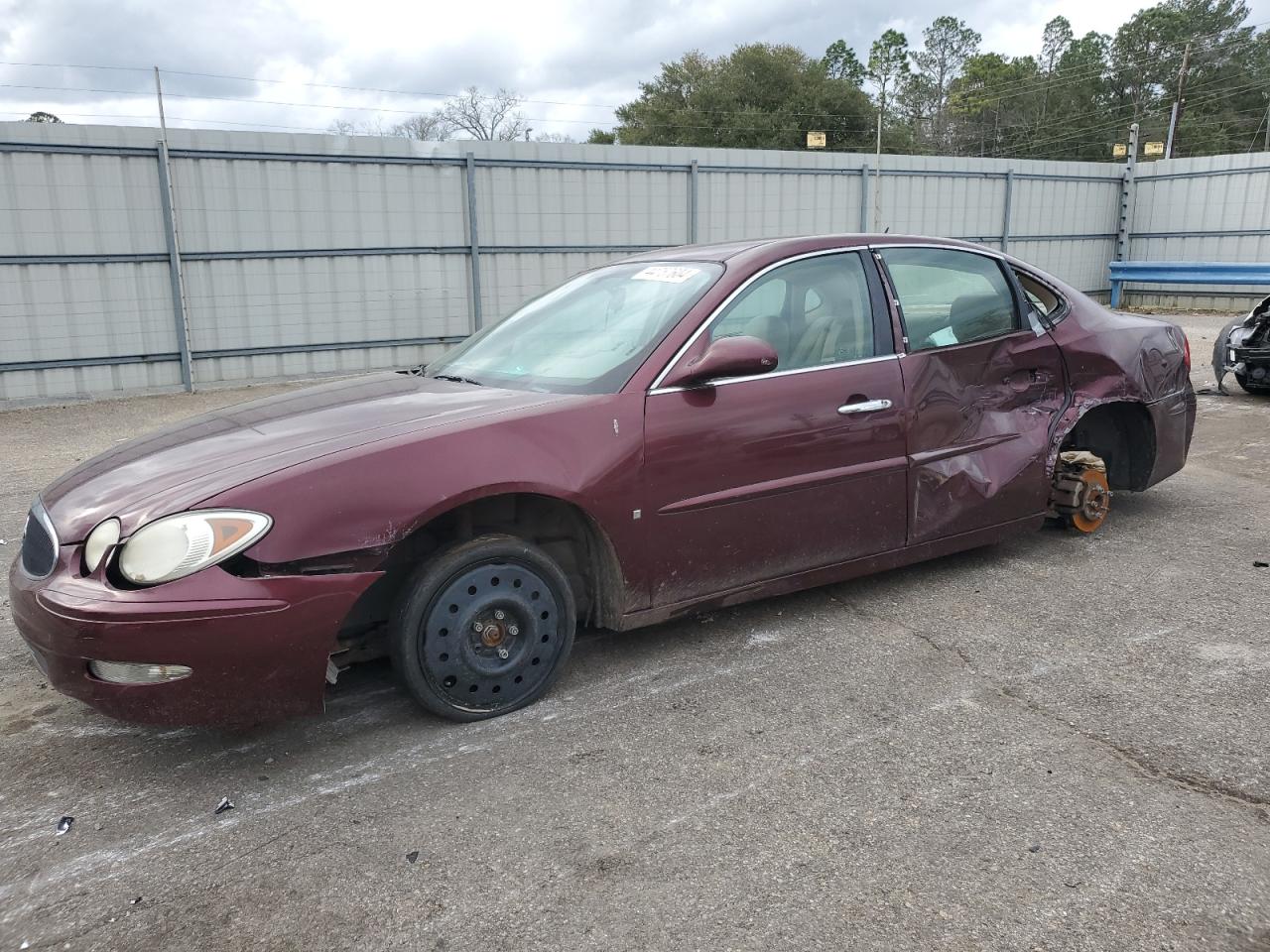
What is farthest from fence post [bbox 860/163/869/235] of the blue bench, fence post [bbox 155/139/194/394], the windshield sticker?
the windshield sticker

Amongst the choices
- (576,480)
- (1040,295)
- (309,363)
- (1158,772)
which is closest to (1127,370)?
(1040,295)

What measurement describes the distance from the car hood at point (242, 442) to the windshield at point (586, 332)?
18 cm

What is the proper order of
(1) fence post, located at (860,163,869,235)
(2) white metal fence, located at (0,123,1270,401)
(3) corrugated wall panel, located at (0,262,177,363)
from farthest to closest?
(1) fence post, located at (860,163,869,235), (2) white metal fence, located at (0,123,1270,401), (3) corrugated wall panel, located at (0,262,177,363)

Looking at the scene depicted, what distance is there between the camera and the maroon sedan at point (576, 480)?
8.88 ft

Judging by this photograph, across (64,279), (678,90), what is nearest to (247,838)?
(64,279)

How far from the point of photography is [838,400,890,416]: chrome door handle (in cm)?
382

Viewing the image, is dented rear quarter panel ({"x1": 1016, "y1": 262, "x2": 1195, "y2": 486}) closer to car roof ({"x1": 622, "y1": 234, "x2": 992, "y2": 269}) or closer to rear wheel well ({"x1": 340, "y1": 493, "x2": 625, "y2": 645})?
car roof ({"x1": 622, "y1": 234, "x2": 992, "y2": 269})

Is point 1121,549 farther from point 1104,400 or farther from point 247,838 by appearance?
point 247,838

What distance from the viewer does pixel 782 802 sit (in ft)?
8.75

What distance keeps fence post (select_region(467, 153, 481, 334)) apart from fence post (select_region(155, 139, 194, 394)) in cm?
354

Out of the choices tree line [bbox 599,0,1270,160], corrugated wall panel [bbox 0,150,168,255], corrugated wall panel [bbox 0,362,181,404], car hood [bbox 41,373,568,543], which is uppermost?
tree line [bbox 599,0,1270,160]

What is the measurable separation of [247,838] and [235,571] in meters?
0.72

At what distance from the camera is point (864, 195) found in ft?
54.4

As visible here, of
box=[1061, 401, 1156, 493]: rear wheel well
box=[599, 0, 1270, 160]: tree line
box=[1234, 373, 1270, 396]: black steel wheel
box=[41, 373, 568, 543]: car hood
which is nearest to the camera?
box=[41, 373, 568, 543]: car hood
